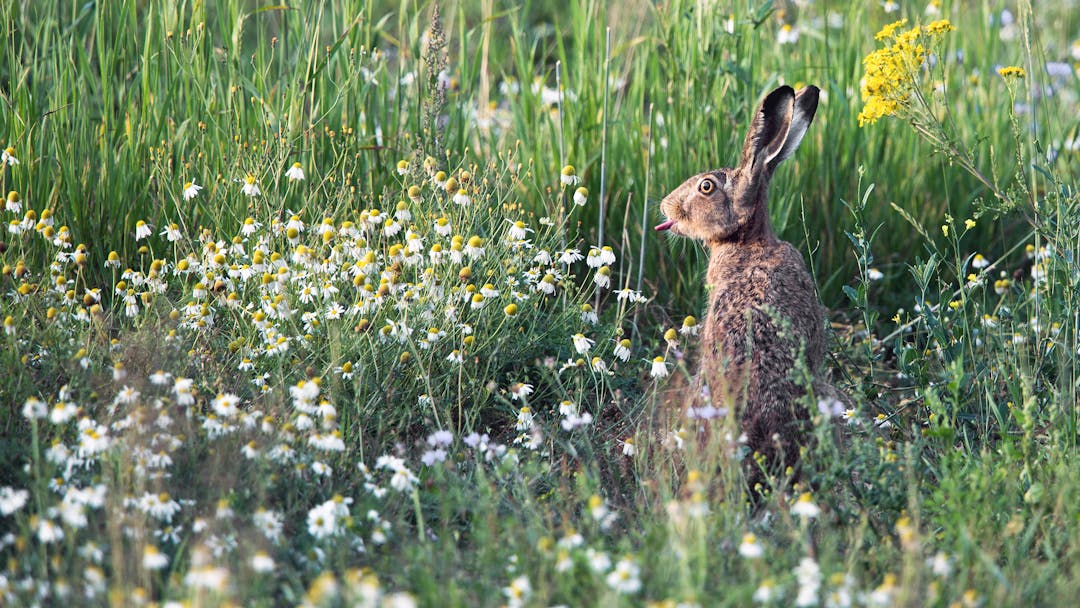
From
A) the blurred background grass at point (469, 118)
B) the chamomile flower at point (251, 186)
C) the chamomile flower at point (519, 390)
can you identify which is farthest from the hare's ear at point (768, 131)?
the chamomile flower at point (251, 186)

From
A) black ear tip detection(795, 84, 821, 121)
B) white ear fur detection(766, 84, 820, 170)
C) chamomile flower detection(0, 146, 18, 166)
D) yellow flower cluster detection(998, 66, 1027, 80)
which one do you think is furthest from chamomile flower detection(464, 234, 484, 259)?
yellow flower cluster detection(998, 66, 1027, 80)

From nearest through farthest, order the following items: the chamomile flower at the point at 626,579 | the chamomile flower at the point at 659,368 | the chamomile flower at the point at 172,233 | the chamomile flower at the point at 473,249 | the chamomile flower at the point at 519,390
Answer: the chamomile flower at the point at 626,579
the chamomile flower at the point at 519,390
the chamomile flower at the point at 659,368
the chamomile flower at the point at 473,249
the chamomile flower at the point at 172,233

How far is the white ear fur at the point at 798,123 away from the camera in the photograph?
4.42m

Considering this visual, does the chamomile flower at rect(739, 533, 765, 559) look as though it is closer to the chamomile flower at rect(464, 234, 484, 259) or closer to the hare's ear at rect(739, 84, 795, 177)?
the chamomile flower at rect(464, 234, 484, 259)

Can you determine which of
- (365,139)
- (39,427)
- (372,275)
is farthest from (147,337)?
(365,139)

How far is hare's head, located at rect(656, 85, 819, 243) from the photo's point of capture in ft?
14.5

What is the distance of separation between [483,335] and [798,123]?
1.45 meters

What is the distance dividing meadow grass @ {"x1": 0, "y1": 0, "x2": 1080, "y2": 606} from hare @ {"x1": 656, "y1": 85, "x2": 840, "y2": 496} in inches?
6.4

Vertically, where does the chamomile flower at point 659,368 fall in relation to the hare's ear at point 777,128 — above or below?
below

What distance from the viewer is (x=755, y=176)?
4.47 m

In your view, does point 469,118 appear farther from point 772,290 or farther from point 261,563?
point 261,563

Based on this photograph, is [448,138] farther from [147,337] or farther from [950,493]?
[950,493]

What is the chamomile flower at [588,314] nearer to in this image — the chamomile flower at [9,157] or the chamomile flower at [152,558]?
the chamomile flower at [152,558]

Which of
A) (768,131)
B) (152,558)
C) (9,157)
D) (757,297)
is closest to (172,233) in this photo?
(9,157)
